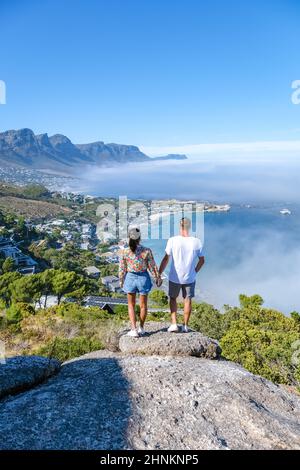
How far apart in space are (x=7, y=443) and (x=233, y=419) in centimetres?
235

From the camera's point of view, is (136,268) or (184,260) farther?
(184,260)

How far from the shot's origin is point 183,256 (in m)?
5.51

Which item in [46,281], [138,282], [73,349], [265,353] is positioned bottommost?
[46,281]

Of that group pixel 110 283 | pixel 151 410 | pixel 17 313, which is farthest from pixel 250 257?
pixel 151 410

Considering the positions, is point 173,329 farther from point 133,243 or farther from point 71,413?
point 71,413

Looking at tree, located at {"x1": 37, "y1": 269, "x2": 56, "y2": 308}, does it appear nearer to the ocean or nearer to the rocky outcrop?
the ocean

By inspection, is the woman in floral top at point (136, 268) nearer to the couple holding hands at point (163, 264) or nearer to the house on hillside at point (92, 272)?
the couple holding hands at point (163, 264)

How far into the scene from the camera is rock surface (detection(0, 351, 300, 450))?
371 centimetres

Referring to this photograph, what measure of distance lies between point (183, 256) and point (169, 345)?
1.42 metres

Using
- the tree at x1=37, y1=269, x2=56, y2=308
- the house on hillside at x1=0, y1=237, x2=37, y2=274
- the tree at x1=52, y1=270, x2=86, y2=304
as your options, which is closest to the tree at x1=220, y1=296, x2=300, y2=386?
the tree at x1=52, y1=270, x2=86, y2=304

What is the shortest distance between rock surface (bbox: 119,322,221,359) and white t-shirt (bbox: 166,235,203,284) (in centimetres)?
96

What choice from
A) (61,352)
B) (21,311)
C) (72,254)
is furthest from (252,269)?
(61,352)

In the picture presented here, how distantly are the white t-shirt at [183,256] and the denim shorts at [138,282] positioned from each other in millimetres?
437

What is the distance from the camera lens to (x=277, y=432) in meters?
3.93
